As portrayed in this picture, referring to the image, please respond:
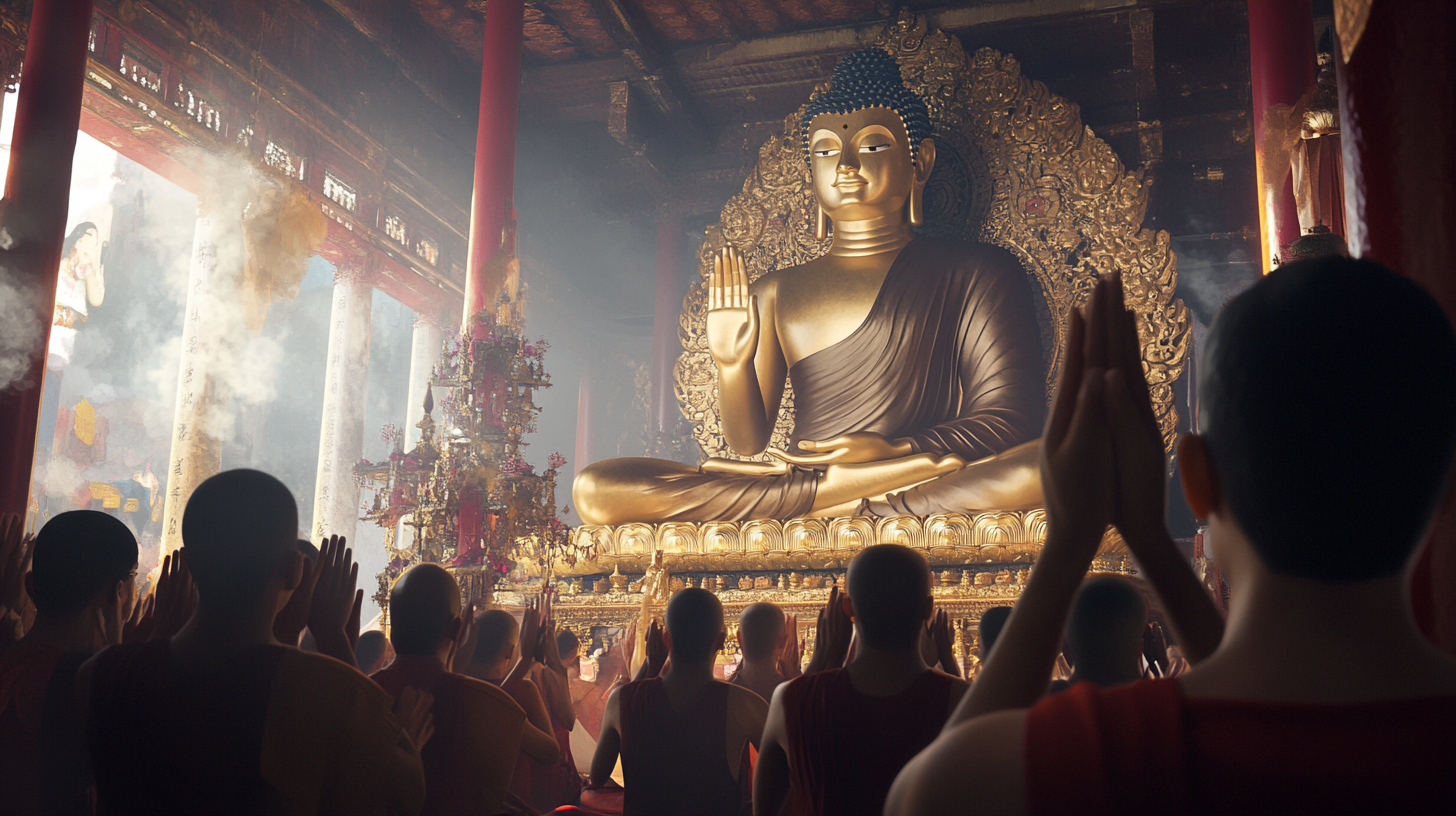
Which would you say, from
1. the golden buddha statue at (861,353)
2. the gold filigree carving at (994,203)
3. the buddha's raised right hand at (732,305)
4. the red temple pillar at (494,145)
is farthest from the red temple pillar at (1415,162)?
the gold filigree carving at (994,203)

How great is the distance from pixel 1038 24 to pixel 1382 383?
28.3 ft

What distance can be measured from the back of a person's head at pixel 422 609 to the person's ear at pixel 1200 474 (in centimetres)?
158

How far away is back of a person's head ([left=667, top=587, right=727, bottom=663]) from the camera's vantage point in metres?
2.32

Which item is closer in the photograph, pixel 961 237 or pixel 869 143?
pixel 869 143

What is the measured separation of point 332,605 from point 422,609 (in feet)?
1.07

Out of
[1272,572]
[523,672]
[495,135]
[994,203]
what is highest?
[495,135]

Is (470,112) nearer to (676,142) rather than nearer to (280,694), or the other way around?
(676,142)

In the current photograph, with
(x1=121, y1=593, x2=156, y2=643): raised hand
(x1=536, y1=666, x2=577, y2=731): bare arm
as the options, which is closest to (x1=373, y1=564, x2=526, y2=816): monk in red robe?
(x1=121, y1=593, x2=156, y2=643): raised hand

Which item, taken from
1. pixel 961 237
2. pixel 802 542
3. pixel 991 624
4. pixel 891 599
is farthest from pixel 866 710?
pixel 961 237

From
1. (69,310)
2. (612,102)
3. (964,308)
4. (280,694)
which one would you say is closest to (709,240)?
(612,102)

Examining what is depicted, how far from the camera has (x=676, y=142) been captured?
10.3m

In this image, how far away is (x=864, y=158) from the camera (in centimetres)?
783

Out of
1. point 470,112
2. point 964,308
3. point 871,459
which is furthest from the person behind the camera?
point 470,112

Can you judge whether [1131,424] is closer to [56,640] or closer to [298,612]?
[298,612]
